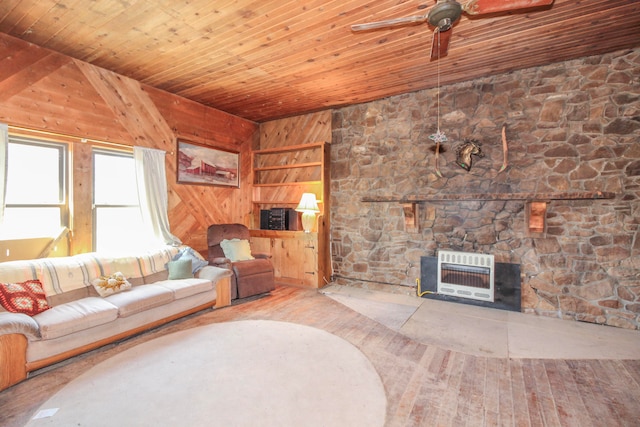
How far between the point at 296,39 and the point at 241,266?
Result: 2.87 meters

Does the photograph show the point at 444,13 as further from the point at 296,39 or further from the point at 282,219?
the point at 282,219

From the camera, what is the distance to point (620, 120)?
3.24 meters

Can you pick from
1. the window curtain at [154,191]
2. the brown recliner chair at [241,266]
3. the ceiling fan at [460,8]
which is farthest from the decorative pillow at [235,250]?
the ceiling fan at [460,8]

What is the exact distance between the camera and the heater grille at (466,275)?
12.7 feet

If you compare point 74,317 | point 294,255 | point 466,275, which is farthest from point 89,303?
point 466,275

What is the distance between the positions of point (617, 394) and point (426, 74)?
3.51 m

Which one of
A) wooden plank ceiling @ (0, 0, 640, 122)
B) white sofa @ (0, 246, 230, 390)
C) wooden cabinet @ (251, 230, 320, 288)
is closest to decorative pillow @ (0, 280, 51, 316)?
white sofa @ (0, 246, 230, 390)

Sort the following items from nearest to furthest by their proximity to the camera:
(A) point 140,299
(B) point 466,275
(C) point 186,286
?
(A) point 140,299 → (C) point 186,286 → (B) point 466,275

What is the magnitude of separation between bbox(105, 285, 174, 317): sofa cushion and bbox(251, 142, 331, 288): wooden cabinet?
2.11m

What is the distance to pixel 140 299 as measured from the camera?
2926 mm

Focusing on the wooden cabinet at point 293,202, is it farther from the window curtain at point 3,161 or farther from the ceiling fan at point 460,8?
the window curtain at point 3,161

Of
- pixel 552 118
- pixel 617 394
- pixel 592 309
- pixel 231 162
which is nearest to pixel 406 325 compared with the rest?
pixel 617 394

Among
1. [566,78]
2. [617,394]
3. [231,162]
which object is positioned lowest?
[617,394]

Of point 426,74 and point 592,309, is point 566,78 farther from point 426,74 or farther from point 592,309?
point 592,309
